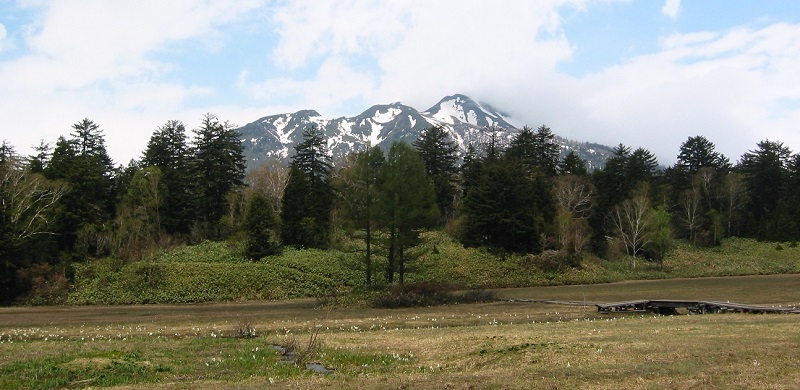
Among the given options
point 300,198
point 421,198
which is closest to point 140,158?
point 300,198

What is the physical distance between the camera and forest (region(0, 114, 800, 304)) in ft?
155

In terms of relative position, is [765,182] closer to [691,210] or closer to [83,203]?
[691,210]

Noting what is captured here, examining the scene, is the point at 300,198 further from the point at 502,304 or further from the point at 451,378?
the point at 451,378

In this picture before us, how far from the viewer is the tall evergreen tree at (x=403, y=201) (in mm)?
45500

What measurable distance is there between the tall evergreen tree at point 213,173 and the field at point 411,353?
115 feet

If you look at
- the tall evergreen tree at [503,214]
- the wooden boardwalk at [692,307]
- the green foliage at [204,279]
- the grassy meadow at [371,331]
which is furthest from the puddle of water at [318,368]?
the tall evergreen tree at [503,214]

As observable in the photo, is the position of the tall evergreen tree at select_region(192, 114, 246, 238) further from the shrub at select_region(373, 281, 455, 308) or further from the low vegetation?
the shrub at select_region(373, 281, 455, 308)

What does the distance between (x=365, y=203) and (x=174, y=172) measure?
2917cm

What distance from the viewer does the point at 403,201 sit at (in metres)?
45.9

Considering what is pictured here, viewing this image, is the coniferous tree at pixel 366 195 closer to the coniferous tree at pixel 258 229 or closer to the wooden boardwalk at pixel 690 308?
the coniferous tree at pixel 258 229

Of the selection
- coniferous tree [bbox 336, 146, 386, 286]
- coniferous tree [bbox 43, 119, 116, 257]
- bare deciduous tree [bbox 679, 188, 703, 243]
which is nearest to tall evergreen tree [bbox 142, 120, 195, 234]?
coniferous tree [bbox 43, 119, 116, 257]

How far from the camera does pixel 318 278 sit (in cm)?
5069

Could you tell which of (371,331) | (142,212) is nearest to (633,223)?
(371,331)

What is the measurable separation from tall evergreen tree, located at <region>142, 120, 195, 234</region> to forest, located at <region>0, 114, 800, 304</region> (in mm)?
180
